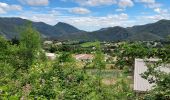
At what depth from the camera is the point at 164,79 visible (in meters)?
7.86

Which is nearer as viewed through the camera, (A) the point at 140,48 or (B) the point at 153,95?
(B) the point at 153,95

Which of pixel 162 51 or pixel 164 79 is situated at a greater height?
pixel 162 51

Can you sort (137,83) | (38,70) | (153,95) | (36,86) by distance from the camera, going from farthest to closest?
1. (137,83)
2. (38,70)
3. (36,86)
4. (153,95)

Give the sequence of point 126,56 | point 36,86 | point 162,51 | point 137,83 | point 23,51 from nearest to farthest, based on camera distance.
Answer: point 162,51
point 36,86
point 137,83
point 23,51
point 126,56

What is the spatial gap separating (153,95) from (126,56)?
59892 millimetres

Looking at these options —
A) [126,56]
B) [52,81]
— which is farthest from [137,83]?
[126,56]

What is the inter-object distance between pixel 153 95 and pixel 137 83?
66.2ft

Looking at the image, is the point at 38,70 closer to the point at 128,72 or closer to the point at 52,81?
the point at 52,81

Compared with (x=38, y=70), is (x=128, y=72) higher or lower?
lower

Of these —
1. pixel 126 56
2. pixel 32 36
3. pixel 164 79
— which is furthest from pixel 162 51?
pixel 32 36

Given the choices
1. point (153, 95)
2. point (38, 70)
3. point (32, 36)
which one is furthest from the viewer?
point (32, 36)

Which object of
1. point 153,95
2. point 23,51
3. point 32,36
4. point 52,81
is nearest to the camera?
point 153,95

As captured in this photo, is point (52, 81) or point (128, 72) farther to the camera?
point (128, 72)

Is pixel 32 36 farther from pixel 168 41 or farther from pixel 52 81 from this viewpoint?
pixel 168 41
